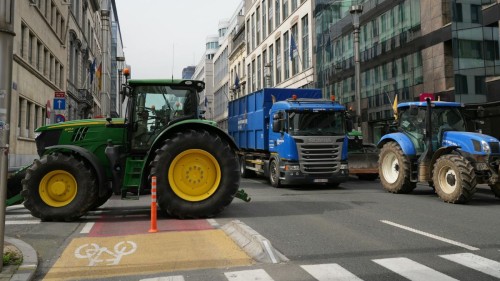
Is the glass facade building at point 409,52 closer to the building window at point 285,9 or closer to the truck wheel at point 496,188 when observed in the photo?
the building window at point 285,9

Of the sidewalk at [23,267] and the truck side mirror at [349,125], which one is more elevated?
the truck side mirror at [349,125]

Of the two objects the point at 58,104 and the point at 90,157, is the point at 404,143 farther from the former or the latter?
the point at 58,104

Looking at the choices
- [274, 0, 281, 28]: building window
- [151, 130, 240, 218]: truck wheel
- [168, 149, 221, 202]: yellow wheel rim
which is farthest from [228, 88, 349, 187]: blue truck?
[274, 0, 281, 28]: building window

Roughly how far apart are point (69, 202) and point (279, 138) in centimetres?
813

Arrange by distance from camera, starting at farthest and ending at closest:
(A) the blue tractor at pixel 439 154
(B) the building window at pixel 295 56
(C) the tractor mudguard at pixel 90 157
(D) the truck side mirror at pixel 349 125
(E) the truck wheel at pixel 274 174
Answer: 1. (B) the building window at pixel 295 56
2. (E) the truck wheel at pixel 274 174
3. (D) the truck side mirror at pixel 349 125
4. (A) the blue tractor at pixel 439 154
5. (C) the tractor mudguard at pixel 90 157

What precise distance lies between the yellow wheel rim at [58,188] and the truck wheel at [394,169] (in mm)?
9000

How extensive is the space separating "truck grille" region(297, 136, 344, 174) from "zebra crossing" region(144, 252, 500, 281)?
8808 millimetres

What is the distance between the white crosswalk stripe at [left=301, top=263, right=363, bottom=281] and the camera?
505 centimetres

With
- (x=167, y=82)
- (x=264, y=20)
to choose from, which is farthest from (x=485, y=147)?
(x=264, y=20)

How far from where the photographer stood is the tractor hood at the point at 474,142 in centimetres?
1109

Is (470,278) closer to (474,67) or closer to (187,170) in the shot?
(187,170)

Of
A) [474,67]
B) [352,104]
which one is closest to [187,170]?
[474,67]

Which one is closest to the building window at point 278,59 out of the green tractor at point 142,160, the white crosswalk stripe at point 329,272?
the green tractor at point 142,160

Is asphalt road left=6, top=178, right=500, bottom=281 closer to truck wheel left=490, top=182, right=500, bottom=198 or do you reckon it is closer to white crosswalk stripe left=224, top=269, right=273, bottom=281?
white crosswalk stripe left=224, top=269, right=273, bottom=281
